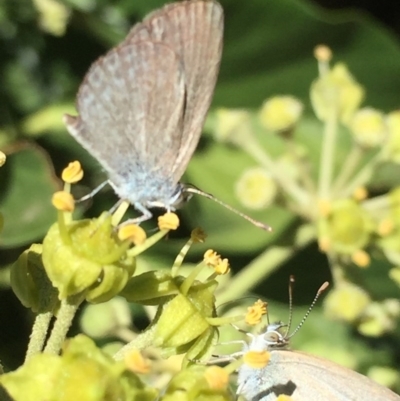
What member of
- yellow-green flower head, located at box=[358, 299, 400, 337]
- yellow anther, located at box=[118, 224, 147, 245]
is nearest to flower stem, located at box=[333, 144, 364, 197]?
yellow-green flower head, located at box=[358, 299, 400, 337]

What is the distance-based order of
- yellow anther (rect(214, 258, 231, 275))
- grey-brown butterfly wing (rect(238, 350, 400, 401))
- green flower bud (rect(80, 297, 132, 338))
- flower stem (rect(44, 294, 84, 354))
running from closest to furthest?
flower stem (rect(44, 294, 84, 354)), yellow anther (rect(214, 258, 231, 275)), grey-brown butterfly wing (rect(238, 350, 400, 401)), green flower bud (rect(80, 297, 132, 338))

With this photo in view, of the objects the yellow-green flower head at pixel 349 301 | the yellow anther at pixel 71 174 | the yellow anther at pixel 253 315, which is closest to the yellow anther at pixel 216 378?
the yellow anther at pixel 253 315

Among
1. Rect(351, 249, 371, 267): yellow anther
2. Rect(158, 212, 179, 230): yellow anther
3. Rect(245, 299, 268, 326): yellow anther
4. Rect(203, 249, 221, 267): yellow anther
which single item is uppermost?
Rect(158, 212, 179, 230): yellow anther

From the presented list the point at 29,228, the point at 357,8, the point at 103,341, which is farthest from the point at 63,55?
the point at 357,8

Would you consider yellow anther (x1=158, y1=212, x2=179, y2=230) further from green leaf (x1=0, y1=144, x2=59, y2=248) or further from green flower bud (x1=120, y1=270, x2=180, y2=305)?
green leaf (x1=0, y1=144, x2=59, y2=248)

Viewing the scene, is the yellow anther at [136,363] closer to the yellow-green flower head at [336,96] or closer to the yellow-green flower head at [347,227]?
the yellow-green flower head at [347,227]

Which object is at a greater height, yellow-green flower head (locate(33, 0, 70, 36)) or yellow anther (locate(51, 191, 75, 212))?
yellow-green flower head (locate(33, 0, 70, 36))

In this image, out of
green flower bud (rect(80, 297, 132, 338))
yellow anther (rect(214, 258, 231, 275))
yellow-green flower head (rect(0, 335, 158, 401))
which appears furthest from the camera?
green flower bud (rect(80, 297, 132, 338))
